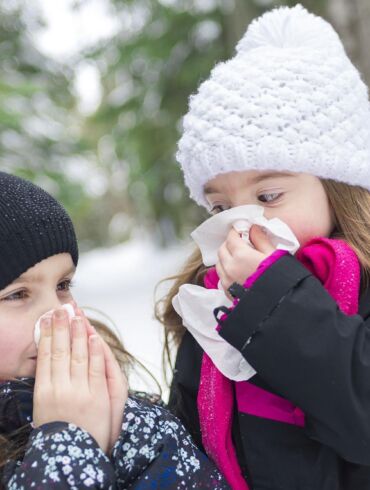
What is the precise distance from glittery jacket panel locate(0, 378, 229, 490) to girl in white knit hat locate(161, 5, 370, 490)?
0.14 m

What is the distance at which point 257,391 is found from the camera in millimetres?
1660

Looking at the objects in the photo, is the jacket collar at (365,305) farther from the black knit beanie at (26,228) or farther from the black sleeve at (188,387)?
the black knit beanie at (26,228)

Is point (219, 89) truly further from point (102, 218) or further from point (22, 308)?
point (102, 218)

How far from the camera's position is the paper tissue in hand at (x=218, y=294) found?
5.17ft

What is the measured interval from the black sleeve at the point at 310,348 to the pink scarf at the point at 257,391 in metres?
0.07

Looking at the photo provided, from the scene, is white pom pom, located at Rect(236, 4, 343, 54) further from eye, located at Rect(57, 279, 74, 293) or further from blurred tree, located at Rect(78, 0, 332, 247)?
blurred tree, located at Rect(78, 0, 332, 247)

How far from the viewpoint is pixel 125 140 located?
9.53 m

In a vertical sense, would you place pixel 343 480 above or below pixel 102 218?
above

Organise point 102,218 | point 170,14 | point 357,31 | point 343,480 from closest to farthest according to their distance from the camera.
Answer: point 343,480 < point 357,31 < point 170,14 < point 102,218

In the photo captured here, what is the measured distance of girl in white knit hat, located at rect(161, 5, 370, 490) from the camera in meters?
1.38

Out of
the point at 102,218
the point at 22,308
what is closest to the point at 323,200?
the point at 22,308

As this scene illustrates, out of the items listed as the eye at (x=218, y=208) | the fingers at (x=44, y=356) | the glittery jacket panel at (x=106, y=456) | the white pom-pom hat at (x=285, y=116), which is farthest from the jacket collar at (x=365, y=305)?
the fingers at (x=44, y=356)

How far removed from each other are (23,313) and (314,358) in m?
0.74

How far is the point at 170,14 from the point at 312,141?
7185mm
